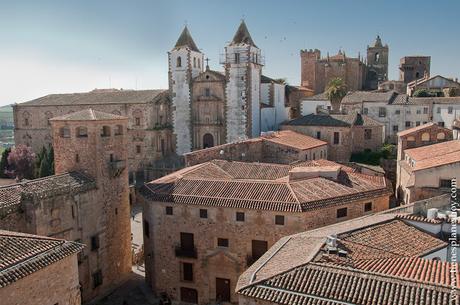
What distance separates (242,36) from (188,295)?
3137 cm

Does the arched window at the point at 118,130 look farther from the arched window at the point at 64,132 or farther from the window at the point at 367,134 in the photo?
the window at the point at 367,134

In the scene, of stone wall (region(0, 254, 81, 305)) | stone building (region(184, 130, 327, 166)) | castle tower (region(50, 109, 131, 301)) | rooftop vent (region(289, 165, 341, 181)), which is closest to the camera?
stone wall (region(0, 254, 81, 305))

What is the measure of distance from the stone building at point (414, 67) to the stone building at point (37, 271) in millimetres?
71970

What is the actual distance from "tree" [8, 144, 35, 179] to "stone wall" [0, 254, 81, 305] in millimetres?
40028

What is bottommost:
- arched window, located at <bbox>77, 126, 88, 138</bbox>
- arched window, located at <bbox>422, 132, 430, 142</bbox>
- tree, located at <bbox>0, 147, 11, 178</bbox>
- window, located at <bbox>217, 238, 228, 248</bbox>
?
window, located at <bbox>217, 238, 228, 248</bbox>

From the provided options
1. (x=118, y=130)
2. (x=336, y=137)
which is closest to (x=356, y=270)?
(x=118, y=130)

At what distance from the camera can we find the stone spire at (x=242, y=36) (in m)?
48.4

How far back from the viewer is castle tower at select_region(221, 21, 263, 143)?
155 feet

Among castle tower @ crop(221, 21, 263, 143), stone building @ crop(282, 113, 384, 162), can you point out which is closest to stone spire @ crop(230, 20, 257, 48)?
castle tower @ crop(221, 21, 263, 143)

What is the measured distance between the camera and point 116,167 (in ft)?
87.6

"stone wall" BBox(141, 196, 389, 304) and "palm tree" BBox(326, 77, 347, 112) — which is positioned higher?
"palm tree" BBox(326, 77, 347, 112)

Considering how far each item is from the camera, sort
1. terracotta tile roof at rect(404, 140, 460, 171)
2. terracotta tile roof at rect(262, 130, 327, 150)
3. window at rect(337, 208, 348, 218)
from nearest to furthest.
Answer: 1. window at rect(337, 208, 348, 218)
2. terracotta tile roof at rect(404, 140, 460, 171)
3. terracotta tile roof at rect(262, 130, 327, 150)

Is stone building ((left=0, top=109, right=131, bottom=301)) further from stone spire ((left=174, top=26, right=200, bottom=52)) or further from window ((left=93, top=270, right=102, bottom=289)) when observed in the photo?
stone spire ((left=174, top=26, right=200, bottom=52))

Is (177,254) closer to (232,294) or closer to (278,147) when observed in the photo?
(232,294)
